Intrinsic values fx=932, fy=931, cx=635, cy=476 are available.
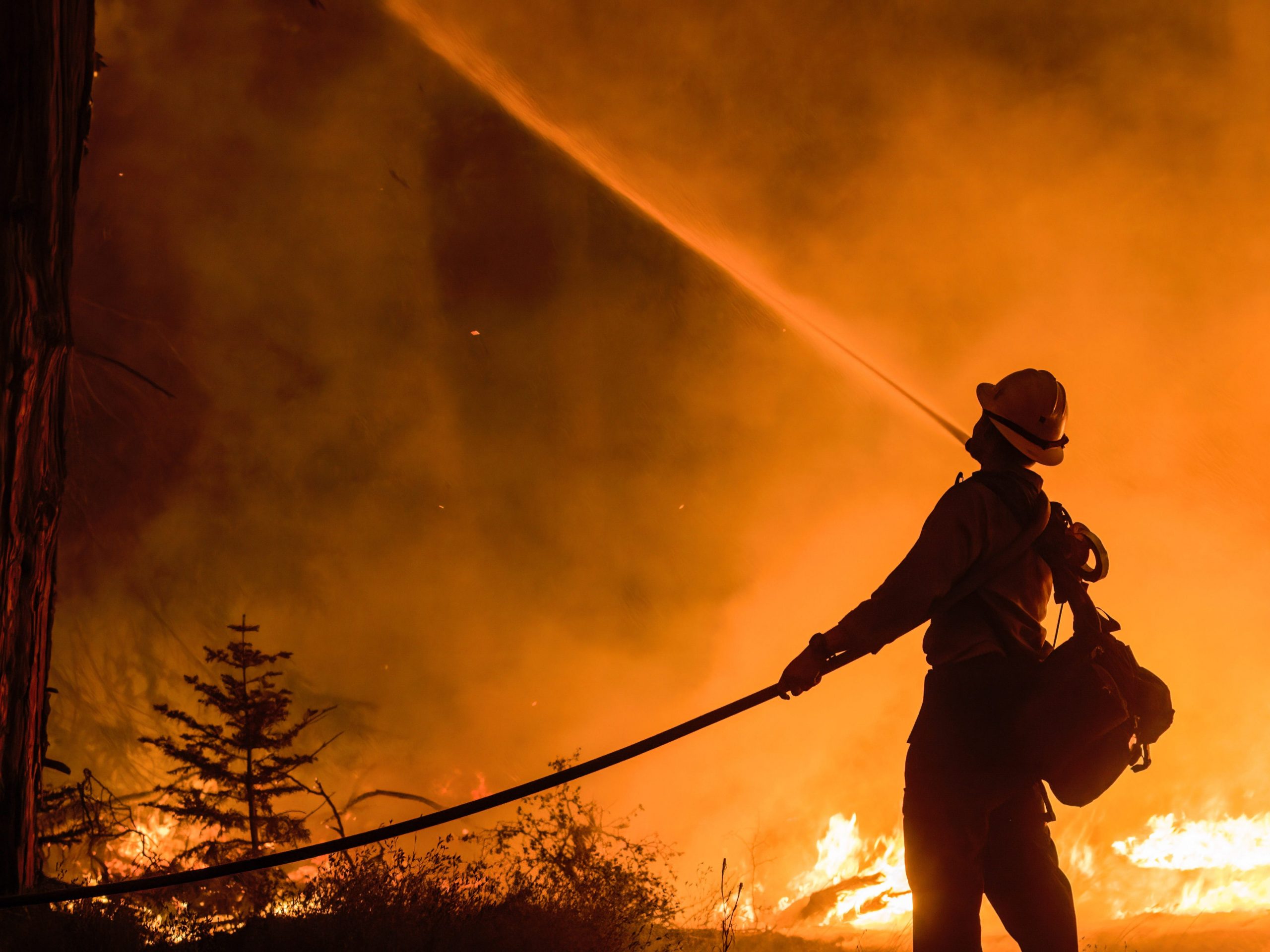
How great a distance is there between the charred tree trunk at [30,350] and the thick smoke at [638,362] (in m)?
5.69

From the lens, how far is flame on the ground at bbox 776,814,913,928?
7410 millimetres

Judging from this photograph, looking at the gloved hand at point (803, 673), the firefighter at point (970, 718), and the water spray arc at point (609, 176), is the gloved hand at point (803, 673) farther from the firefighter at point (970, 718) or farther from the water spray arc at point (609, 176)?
the water spray arc at point (609, 176)

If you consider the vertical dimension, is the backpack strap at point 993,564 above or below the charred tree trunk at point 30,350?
below

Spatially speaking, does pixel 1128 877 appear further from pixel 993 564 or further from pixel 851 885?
pixel 993 564

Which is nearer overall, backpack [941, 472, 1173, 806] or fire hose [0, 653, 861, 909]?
backpack [941, 472, 1173, 806]

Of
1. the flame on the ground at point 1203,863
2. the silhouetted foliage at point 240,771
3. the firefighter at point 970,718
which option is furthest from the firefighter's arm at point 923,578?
the flame on the ground at point 1203,863

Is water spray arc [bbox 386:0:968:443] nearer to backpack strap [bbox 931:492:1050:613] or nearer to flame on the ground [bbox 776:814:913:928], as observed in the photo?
flame on the ground [bbox 776:814:913:928]

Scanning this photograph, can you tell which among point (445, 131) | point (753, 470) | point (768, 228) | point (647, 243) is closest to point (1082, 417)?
point (753, 470)

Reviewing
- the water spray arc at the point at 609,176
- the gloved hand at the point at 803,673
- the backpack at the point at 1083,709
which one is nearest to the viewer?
the backpack at the point at 1083,709

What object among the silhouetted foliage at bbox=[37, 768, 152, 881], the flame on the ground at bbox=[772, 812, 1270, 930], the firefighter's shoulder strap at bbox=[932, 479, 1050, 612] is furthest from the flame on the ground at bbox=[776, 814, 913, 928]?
the firefighter's shoulder strap at bbox=[932, 479, 1050, 612]

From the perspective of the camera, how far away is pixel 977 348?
29.2ft

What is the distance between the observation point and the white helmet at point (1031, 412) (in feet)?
9.96

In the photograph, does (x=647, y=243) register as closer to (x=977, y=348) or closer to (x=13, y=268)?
(x=977, y=348)

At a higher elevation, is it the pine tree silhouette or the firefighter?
the pine tree silhouette
